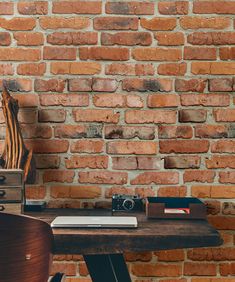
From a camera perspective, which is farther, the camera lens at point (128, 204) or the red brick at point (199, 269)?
the red brick at point (199, 269)

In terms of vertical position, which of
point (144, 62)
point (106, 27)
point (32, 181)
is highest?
point (106, 27)

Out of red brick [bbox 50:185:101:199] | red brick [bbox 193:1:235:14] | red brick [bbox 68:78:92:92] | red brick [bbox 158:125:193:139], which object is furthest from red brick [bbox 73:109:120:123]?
red brick [bbox 193:1:235:14]

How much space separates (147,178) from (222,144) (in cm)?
44

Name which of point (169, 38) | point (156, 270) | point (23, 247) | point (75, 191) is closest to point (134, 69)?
point (169, 38)

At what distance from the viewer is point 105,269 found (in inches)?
78.2

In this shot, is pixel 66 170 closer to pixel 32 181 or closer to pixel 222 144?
pixel 32 181

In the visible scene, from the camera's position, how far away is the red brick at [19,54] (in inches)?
103

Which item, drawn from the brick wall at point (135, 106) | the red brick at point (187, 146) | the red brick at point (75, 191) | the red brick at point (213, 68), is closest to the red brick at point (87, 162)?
the brick wall at point (135, 106)

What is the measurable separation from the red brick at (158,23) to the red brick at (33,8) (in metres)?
0.52

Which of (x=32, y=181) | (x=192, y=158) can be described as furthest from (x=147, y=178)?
(x=32, y=181)

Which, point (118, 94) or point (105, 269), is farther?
point (118, 94)

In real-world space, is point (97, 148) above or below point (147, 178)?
above

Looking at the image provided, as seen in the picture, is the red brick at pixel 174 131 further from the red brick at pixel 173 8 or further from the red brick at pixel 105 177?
the red brick at pixel 173 8

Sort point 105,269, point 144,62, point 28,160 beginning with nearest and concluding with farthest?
point 105,269 < point 28,160 < point 144,62
